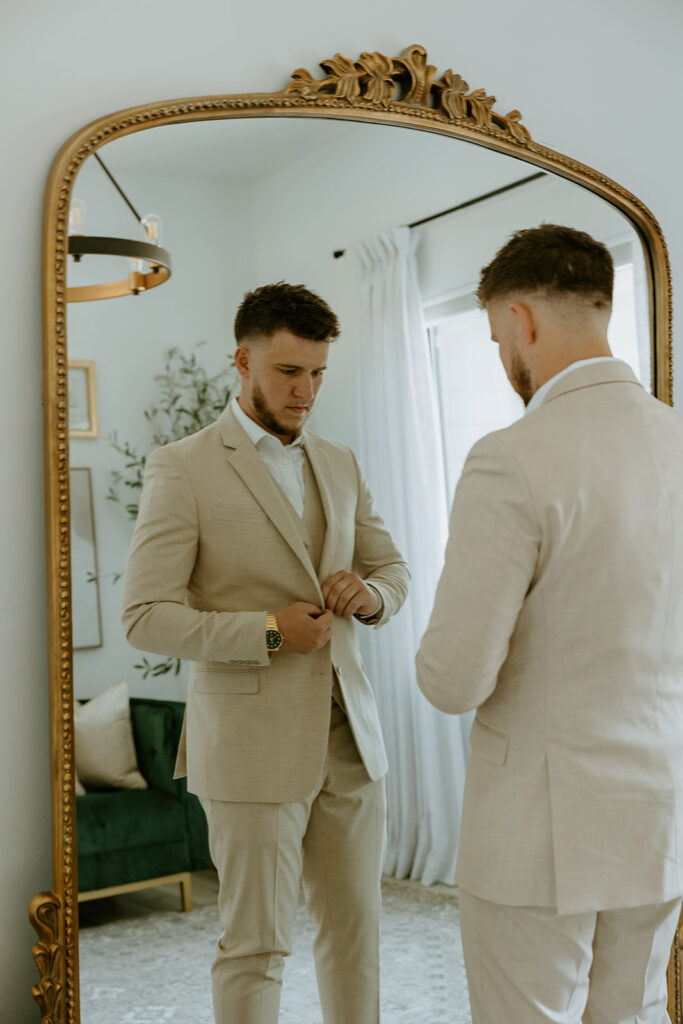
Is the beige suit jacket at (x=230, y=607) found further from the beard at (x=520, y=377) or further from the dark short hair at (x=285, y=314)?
the beard at (x=520, y=377)

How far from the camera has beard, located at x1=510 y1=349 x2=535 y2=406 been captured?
144cm

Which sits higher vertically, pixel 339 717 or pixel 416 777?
pixel 339 717

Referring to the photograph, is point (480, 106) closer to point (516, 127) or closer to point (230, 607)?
point (516, 127)

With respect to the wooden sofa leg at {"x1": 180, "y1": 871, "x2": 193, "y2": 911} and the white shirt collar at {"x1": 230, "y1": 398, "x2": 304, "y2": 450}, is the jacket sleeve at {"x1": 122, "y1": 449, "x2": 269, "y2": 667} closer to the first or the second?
the white shirt collar at {"x1": 230, "y1": 398, "x2": 304, "y2": 450}

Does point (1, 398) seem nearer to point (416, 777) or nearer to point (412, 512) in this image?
point (412, 512)

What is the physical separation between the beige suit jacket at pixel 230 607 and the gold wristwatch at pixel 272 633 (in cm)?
1

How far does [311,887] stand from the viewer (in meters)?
1.62

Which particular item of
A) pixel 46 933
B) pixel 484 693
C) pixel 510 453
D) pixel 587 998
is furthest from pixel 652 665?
pixel 46 933

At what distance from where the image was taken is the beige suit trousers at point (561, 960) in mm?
1367

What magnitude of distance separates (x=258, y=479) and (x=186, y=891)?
0.65m

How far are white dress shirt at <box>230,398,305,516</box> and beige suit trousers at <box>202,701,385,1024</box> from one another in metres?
0.36

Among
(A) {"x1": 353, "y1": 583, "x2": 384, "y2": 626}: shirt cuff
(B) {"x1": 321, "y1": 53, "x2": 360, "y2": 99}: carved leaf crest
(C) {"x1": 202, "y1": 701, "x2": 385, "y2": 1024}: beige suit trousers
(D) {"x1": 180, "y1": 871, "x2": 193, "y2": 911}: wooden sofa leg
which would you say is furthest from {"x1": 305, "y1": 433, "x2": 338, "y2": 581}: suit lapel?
(B) {"x1": 321, "y1": 53, "x2": 360, "y2": 99}: carved leaf crest

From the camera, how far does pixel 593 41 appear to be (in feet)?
7.14

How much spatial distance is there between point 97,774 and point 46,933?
23 cm
